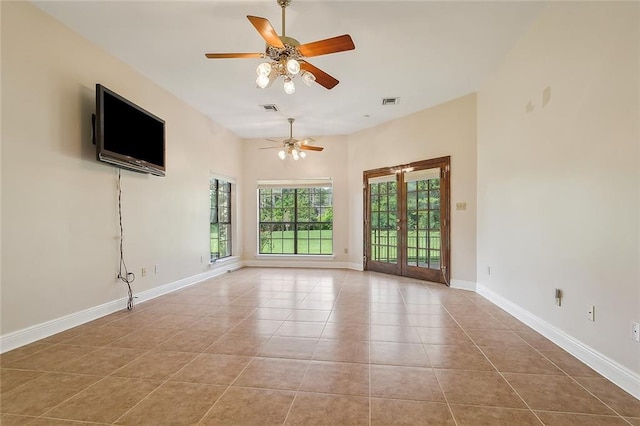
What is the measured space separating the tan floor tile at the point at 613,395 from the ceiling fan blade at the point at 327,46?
2916 millimetres

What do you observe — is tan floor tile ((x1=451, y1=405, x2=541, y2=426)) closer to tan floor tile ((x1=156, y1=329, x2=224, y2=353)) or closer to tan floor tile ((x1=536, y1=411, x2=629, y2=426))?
tan floor tile ((x1=536, y1=411, x2=629, y2=426))

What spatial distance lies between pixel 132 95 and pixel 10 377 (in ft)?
10.5

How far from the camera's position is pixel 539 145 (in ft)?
9.78

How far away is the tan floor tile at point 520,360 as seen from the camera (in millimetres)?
2199

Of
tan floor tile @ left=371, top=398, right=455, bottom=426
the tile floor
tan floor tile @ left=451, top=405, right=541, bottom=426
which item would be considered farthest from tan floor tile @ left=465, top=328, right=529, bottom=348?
tan floor tile @ left=371, top=398, right=455, bottom=426

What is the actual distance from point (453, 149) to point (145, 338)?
494 cm

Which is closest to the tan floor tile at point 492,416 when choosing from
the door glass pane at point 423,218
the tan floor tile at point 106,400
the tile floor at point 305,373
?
the tile floor at point 305,373

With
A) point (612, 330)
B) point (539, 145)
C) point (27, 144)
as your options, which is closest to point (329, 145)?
point (539, 145)

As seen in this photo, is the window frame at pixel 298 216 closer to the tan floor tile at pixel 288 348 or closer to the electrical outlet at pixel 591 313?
the tan floor tile at pixel 288 348

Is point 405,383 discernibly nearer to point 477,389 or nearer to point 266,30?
point 477,389

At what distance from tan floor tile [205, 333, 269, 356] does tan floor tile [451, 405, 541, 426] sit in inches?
61.0

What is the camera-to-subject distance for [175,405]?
70.3 inches

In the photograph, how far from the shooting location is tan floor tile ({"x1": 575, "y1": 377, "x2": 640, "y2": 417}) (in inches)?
68.9

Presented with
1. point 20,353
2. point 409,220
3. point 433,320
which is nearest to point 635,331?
point 433,320
